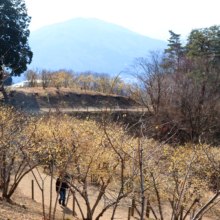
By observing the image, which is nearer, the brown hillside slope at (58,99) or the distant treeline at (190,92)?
the distant treeline at (190,92)

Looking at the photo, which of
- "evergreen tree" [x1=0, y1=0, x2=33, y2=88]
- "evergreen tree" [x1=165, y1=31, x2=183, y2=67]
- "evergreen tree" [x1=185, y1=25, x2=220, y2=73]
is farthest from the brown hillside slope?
"evergreen tree" [x1=185, y1=25, x2=220, y2=73]

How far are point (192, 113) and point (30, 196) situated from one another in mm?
15816

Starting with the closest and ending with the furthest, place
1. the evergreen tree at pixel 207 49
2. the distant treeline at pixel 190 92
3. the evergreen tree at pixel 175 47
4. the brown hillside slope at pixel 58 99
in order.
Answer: the distant treeline at pixel 190 92
the evergreen tree at pixel 207 49
the brown hillside slope at pixel 58 99
the evergreen tree at pixel 175 47

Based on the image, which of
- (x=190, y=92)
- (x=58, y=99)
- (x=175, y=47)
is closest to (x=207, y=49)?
(x=190, y=92)

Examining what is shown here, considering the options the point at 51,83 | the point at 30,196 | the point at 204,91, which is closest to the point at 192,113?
the point at 204,91

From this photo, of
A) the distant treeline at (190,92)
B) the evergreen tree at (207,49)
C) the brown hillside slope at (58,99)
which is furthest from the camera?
the brown hillside slope at (58,99)

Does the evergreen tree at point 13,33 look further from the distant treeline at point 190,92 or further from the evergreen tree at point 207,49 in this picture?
the evergreen tree at point 207,49

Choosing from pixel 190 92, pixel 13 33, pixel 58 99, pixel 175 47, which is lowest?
pixel 58 99

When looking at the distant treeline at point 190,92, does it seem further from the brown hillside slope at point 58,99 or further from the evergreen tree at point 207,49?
the brown hillside slope at point 58,99

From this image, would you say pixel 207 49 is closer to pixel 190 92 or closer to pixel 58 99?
pixel 190 92

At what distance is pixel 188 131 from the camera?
72.5 feet

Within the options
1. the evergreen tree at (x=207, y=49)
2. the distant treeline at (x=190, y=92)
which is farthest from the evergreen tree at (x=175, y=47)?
the evergreen tree at (x=207, y=49)

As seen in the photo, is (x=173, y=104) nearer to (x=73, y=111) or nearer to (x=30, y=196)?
(x=73, y=111)

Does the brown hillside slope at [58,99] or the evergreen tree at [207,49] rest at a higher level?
the evergreen tree at [207,49]
